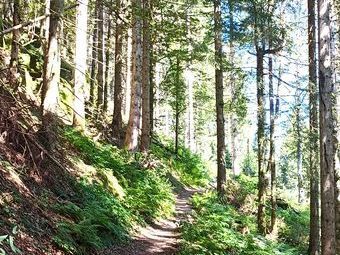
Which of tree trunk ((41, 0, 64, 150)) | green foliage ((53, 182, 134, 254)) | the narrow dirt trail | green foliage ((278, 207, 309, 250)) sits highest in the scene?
tree trunk ((41, 0, 64, 150))

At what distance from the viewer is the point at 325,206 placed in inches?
311

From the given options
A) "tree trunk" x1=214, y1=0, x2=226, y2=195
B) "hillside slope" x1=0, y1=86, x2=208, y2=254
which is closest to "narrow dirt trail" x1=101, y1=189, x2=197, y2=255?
"hillside slope" x1=0, y1=86, x2=208, y2=254

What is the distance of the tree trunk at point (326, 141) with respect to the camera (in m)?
7.83

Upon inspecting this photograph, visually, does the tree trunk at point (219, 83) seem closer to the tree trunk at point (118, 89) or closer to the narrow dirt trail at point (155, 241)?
the narrow dirt trail at point (155, 241)

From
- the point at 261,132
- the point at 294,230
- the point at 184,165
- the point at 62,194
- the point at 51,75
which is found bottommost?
the point at 294,230

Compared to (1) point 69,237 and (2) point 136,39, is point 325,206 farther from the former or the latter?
(2) point 136,39

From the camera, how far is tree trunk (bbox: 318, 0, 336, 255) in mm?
7828

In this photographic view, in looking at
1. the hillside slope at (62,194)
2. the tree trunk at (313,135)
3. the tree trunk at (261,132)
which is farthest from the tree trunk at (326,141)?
the tree trunk at (261,132)

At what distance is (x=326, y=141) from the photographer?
7.93 m

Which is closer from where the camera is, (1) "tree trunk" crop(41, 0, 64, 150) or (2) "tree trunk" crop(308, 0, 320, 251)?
(1) "tree trunk" crop(41, 0, 64, 150)

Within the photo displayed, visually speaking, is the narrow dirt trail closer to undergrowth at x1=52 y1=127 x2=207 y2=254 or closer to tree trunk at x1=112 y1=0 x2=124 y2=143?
undergrowth at x1=52 y1=127 x2=207 y2=254

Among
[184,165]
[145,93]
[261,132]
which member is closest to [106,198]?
[261,132]

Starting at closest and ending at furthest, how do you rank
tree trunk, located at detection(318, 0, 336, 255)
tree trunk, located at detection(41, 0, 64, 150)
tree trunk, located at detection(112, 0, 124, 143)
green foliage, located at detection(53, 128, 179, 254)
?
Result: 1. green foliage, located at detection(53, 128, 179, 254)
2. tree trunk, located at detection(41, 0, 64, 150)
3. tree trunk, located at detection(318, 0, 336, 255)
4. tree trunk, located at detection(112, 0, 124, 143)

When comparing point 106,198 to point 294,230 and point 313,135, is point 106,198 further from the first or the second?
point 294,230
